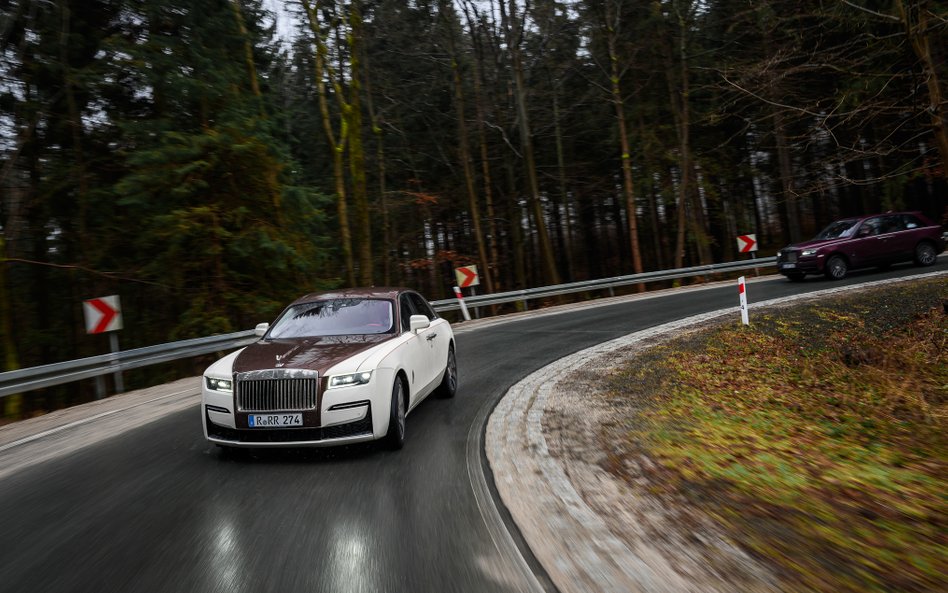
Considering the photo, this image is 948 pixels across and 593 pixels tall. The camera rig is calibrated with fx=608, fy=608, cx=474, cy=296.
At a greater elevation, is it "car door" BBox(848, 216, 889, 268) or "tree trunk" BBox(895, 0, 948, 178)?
"tree trunk" BBox(895, 0, 948, 178)

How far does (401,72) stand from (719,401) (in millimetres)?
21886

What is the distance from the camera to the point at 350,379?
5328 mm

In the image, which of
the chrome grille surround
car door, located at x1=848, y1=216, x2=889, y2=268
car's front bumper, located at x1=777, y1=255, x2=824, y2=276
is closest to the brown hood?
the chrome grille surround

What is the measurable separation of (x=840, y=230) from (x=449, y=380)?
16475mm

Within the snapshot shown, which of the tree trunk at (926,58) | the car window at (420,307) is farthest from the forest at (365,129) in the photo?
the car window at (420,307)

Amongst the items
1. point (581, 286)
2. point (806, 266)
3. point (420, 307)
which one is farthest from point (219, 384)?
point (806, 266)

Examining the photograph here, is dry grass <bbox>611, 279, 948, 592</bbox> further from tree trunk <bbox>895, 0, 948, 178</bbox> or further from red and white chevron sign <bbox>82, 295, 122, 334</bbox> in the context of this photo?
red and white chevron sign <bbox>82, 295, 122, 334</bbox>

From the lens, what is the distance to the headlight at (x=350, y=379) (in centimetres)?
527

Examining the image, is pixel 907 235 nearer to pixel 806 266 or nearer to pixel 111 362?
pixel 806 266

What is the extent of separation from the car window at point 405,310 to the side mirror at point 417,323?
45 mm

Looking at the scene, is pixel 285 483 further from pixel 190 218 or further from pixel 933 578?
pixel 190 218

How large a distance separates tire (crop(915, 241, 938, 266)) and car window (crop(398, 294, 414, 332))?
62.8ft

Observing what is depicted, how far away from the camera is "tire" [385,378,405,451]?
5590 mm

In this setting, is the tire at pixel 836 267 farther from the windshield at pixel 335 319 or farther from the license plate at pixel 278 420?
the license plate at pixel 278 420
